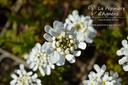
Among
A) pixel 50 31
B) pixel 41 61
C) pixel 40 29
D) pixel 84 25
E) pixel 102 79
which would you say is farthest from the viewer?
pixel 40 29

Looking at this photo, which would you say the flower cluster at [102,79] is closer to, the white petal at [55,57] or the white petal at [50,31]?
the white petal at [55,57]

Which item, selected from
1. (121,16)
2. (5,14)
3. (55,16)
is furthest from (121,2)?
(5,14)

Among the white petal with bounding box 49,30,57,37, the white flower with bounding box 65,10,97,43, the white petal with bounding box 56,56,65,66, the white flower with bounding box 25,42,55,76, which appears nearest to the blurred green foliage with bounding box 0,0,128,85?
the white flower with bounding box 25,42,55,76

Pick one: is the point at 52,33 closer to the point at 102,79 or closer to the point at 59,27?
the point at 59,27

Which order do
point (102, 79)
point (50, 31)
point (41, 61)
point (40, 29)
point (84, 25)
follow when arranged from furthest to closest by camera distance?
point (40, 29) → point (84, 25) → point (41, 61) → point (102, 79) → point (50, 31)

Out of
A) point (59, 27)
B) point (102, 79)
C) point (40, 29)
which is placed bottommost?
point (102, 79)

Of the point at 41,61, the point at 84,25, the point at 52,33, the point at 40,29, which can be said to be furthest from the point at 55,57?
the point at 40,29

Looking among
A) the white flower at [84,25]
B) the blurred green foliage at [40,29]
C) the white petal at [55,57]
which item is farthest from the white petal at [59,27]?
the blurred green foliage at [40,29]

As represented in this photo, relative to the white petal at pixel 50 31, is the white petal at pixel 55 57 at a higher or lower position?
lower
